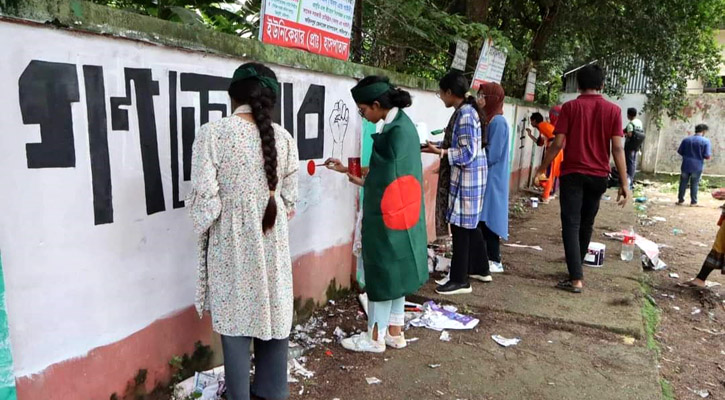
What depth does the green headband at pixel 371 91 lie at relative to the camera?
2877 millimetres

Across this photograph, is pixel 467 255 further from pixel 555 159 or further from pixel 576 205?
pixel 555 159

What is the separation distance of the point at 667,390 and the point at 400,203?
1872mm

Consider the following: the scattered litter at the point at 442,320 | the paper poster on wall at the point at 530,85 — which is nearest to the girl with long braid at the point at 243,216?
the scattered litter at the point at 442,320

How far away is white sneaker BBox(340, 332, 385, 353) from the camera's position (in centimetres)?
319

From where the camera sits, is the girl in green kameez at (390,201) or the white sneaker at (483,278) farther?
the white sneaker at (483,278)

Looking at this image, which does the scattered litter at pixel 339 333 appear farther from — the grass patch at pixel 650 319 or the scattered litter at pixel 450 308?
the grass patch at pixel 650 319

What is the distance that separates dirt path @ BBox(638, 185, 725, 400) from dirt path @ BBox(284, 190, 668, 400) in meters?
0.25

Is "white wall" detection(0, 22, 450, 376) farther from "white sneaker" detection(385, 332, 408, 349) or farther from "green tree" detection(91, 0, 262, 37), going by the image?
"green tree" detection(91, 0, 262, 37)

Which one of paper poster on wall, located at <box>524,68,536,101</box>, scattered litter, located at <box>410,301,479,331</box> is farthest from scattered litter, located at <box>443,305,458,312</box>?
paper poster on wall, located at <box>524,68,536,101</box>

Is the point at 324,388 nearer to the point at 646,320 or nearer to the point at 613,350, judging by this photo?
the point at 613,350

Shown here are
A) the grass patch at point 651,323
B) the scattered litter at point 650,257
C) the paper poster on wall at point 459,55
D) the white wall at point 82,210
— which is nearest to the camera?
the white wall at point 82,210

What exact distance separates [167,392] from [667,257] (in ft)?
18.9

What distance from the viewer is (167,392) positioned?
8.34 feet

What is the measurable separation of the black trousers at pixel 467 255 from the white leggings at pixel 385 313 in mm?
966
